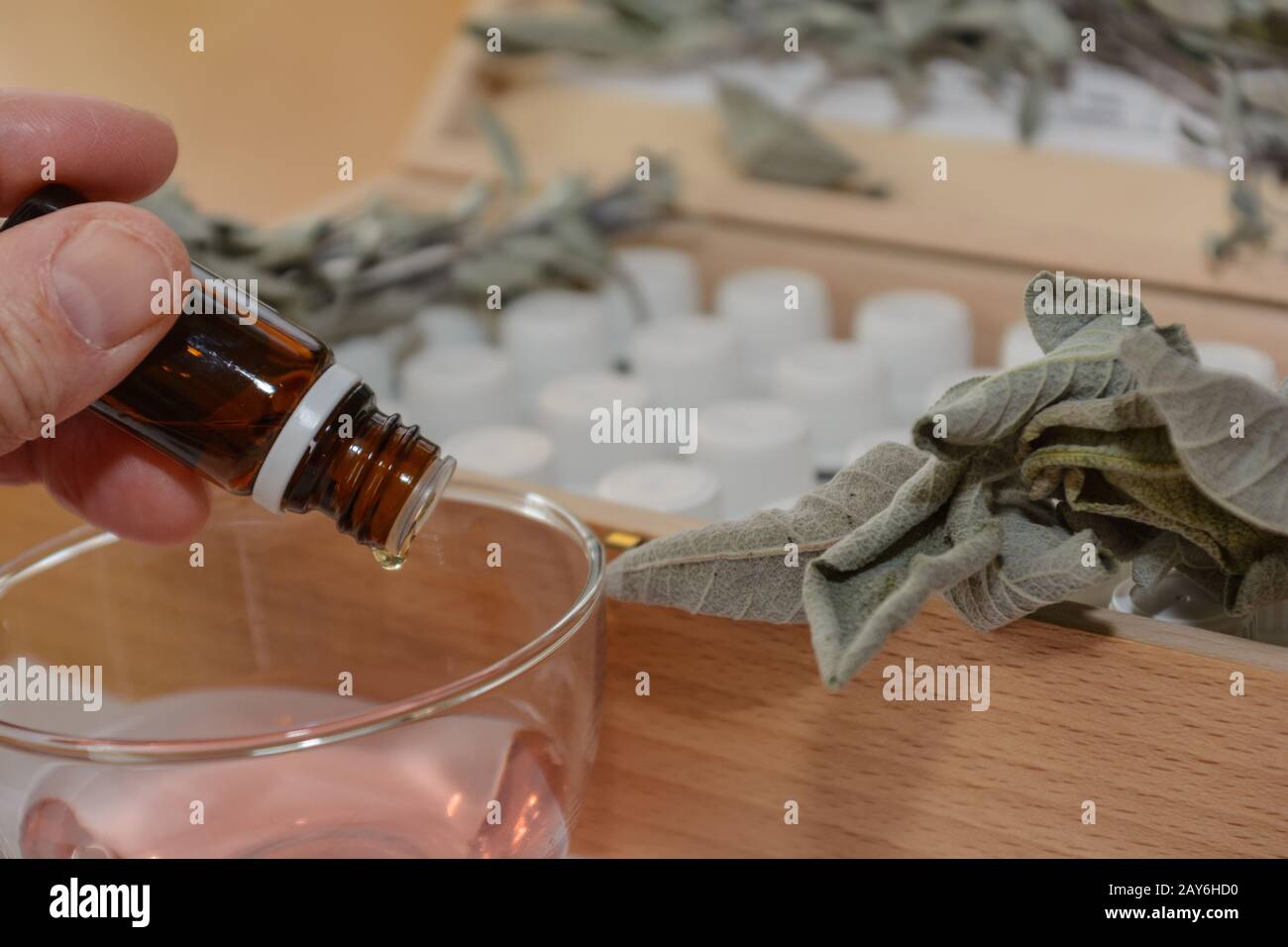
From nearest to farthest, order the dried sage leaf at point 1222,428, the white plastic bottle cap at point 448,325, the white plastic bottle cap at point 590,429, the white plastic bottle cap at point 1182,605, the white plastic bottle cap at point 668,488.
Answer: the dried sage leaf at point 1222,428 < the white plastic bottle cap at point 1182,605 < the white plastic bottle cap at point 668,488 < the white plastic bottle cap at point 590,429 < the white plastic bottle cap at point 448,325

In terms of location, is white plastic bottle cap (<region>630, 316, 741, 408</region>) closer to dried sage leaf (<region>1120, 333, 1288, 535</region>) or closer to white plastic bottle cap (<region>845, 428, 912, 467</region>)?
white plastic bottle cap (<region>845, 428, 912, 467</region>)

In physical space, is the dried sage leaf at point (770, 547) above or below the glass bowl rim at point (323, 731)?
above

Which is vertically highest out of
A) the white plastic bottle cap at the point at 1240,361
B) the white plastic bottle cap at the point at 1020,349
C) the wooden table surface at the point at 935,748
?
the white plastic bottle cap at the point at 1240,361

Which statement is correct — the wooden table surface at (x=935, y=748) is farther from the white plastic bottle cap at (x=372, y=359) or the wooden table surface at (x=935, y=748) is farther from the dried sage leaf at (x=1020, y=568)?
the white plastic bottle cap at (x=372, y=359)

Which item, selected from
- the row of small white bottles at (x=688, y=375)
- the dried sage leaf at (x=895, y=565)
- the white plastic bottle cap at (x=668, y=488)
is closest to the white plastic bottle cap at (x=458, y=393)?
the row of small white bottles at (x=688, y=375)

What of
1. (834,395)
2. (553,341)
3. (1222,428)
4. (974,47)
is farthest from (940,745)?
(974,47)
